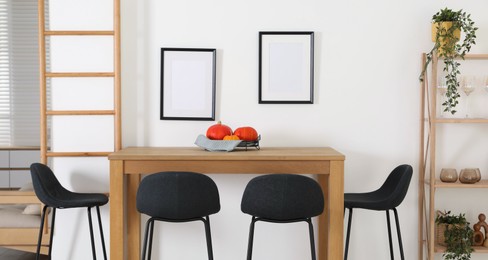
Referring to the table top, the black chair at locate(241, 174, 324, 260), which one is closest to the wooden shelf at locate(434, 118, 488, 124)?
the table top

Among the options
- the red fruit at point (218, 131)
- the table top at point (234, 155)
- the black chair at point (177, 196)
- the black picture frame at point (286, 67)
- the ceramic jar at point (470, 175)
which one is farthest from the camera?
the black picture frame at point (286, 67)

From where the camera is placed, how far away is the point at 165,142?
4.16m

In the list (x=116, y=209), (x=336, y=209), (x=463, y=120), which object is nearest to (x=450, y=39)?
(x=463, y=120)

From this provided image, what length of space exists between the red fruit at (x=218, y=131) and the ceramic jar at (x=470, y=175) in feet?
5.60

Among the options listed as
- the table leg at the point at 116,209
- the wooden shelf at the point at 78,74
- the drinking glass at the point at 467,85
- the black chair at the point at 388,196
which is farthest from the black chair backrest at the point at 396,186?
the wooden shelf at the point at 78,74

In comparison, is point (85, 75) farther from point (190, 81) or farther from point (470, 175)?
point (470, 175)

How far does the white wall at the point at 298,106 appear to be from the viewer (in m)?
4.12

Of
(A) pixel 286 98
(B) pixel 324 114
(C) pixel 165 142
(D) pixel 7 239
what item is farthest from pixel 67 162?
(B) pixel 324 114

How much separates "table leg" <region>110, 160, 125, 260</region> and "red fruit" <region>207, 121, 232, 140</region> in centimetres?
65

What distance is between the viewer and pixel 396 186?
3635 mm

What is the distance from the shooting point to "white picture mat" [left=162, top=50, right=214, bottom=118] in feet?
13.5

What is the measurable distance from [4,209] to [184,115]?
1.99 meters

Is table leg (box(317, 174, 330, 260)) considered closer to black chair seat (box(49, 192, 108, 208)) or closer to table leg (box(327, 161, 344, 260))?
table leg (box(327, 161, 344, 260))

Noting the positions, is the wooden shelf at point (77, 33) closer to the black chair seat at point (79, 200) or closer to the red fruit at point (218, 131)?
the red fruit at point (218, 131)
